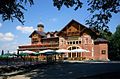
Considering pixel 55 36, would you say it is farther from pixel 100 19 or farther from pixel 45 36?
pixel 100 19

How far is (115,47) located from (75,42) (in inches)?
421

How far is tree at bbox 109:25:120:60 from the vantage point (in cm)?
7581

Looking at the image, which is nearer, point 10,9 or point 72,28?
point 10,9

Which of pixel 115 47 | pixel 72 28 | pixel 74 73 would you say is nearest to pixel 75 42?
pixel 72 28

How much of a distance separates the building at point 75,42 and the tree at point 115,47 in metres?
4.08

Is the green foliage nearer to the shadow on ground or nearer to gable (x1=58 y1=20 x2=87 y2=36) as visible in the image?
the shadow on ground

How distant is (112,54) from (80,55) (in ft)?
29.3

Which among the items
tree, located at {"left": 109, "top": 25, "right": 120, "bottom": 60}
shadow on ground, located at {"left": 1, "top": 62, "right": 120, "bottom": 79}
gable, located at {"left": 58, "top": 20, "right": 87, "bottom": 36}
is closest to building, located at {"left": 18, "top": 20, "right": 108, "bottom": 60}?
gable, located at {"left": 58, "top": 20, "right": 87, "bottom": 36}

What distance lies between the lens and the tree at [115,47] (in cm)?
7581

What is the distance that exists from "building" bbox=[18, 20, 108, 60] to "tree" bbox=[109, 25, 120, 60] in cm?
408

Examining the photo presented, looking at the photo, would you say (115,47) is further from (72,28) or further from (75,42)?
(72,28)

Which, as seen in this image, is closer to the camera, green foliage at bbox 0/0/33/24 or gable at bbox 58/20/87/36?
green foliage at bbox 0/0/33/24

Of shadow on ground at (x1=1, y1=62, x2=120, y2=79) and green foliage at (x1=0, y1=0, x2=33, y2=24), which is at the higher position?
green foliage at (x1=0, y1=0, x2=33, y2=24)

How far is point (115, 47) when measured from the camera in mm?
76750
